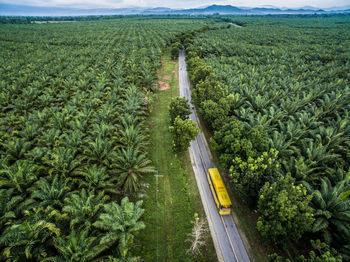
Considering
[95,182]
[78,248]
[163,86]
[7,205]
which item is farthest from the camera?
[163,86]

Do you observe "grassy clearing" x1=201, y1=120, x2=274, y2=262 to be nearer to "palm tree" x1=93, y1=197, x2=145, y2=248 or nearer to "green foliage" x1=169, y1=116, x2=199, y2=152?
"green foliage" x1=169, y1=116, x2=199, y2=152

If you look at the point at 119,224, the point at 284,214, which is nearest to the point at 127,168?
the point at 119,224

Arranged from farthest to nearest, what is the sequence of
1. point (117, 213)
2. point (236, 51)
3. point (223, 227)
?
point (236, 51) → point (223, 227) → point (117, 213)

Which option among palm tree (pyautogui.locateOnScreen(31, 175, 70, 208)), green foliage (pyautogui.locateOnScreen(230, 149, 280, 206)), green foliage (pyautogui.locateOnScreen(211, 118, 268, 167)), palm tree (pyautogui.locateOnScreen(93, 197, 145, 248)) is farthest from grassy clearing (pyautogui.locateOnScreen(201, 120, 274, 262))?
palm tree (pyautogui.locateOnScreen(31, 175, 70, 208))

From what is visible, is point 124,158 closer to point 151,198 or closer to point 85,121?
point 151,198

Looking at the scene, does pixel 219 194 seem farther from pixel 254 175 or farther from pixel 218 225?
pixel 254 175

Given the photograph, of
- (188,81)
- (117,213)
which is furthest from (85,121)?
(188,81)
